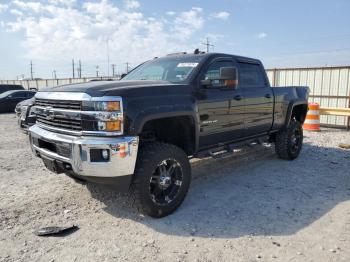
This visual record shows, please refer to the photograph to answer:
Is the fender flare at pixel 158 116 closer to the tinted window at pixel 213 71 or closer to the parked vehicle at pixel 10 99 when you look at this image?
the tinted window at pixel 213 71

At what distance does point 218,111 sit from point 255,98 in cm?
119

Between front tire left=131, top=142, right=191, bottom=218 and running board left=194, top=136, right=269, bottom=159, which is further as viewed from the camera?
running board left=194, top=136, right=269, bottom=159

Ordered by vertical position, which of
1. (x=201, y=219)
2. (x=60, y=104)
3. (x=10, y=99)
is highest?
(x=60, y=104)

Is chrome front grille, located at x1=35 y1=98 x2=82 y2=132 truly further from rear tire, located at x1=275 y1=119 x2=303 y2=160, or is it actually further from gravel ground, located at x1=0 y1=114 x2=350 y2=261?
rear tire, located at x1=275 y1=119 x2=303 y2=160

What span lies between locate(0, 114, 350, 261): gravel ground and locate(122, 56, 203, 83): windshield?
5.67 feet

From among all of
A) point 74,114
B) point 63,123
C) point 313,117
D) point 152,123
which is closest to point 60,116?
point 63,123

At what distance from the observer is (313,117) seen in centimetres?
1041

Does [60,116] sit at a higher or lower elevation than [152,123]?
higher

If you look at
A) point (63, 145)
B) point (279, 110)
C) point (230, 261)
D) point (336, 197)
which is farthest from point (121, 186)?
point (279, 110)

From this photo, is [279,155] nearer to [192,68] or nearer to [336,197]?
[336,197]

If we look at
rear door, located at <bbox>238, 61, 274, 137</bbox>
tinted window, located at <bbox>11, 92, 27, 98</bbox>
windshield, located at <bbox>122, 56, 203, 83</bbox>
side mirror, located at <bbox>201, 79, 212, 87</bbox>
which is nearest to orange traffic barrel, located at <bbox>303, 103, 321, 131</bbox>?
rear door, located at <bbox>238, 61, 274, 137</bbox>

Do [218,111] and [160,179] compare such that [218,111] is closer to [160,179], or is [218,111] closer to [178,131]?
[178,131]

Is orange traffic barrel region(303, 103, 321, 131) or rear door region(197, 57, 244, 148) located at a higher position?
rear door region(197, 57, 244, 148)

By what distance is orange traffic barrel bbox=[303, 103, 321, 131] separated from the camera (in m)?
10.3
